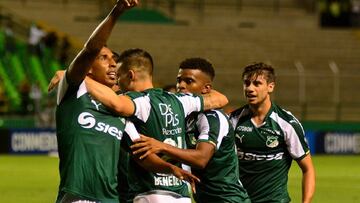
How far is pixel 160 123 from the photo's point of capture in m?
6.80

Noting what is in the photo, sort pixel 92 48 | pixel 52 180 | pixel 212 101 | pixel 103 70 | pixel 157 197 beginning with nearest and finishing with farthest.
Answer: pixel 92 48, pixel 103 70, pixel 157 197, pixel 212 101, pixel 52 180

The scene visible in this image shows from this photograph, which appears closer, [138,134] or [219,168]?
[138,134]

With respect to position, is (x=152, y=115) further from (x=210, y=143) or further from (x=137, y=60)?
(x=210, y=143)

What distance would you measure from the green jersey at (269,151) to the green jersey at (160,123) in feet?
4.39

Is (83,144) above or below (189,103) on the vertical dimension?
below

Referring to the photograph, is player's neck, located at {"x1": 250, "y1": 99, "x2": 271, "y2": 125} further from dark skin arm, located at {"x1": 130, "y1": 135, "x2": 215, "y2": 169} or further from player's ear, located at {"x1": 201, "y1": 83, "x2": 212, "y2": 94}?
dark skin arm, located at {"x1": 130, "y1": 135, "x2": 215, "y2": 169}

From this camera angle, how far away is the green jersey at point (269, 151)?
8.27 m

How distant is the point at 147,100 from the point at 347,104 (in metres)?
26.1

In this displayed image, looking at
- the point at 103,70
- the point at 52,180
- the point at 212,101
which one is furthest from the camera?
the point at 52,180

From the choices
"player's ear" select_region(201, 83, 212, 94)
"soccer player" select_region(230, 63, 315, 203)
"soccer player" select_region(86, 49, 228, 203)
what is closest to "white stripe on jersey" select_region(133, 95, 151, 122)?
"soccer player" select_region(86, 49, 228, 203)

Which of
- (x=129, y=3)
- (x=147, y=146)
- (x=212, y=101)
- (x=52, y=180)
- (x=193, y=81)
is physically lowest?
(x=52, y=180)

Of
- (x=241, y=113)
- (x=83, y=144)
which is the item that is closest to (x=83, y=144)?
(x=83, y=144)

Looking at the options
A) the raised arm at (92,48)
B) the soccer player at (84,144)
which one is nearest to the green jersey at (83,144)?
the soccer player at (84,144)

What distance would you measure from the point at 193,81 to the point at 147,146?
88 centimetres
